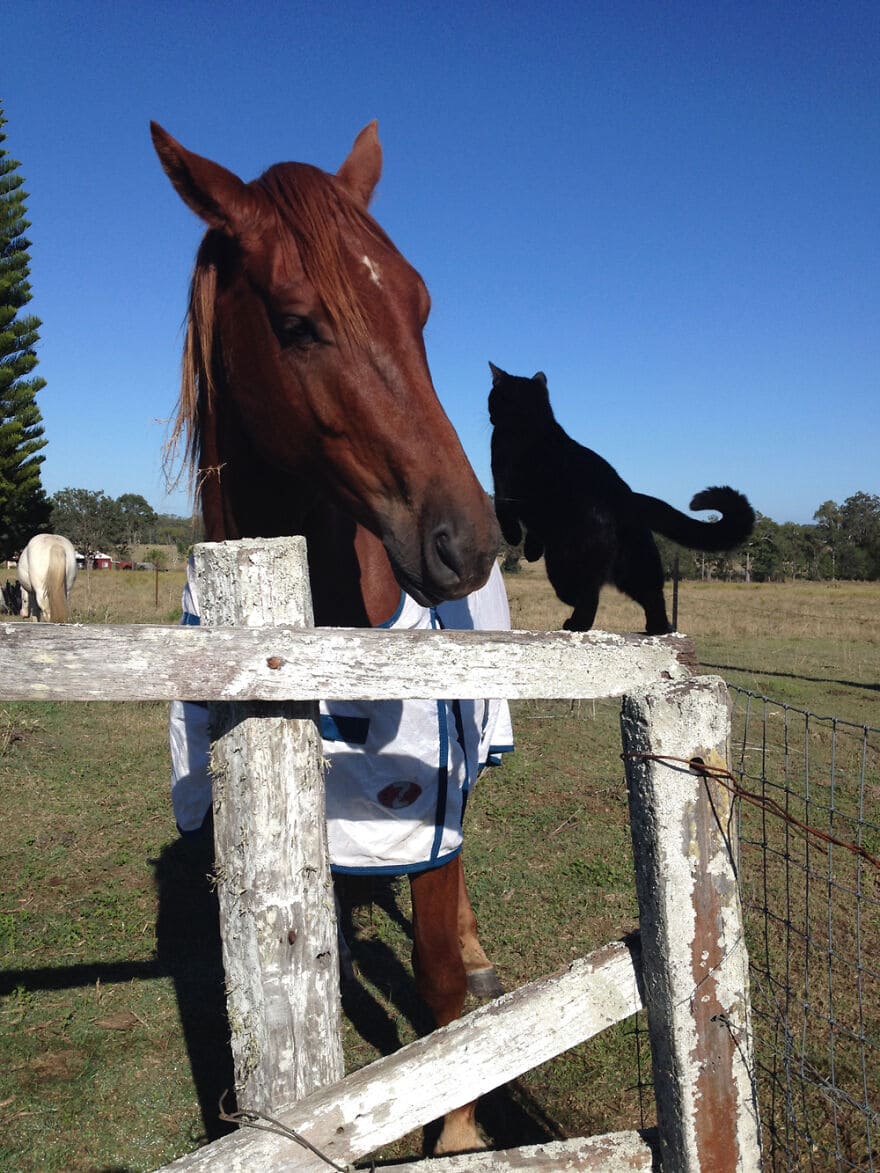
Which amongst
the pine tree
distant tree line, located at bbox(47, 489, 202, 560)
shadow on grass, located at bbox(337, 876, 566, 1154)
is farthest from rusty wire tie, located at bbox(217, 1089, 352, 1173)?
distant tree line, located at bbox(47, 489, 202, 560)

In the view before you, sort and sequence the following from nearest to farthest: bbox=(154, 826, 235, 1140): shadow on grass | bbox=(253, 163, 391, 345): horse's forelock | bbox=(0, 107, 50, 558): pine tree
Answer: bbox=(253, 163, 391, 345): horse's forelock, bbox=(154, 826, 235, 1140): shadow on grass, bbox=(0, 107, 50, 558): pine tree

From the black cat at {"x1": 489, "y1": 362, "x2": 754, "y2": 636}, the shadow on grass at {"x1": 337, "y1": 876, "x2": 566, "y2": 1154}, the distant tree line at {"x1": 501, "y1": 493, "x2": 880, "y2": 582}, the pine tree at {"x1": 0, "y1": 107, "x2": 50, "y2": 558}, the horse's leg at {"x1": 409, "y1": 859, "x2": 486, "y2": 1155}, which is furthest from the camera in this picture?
the distant tree line at {"x1": 501, "y1": 493, "x2": 880, "y2": 582}

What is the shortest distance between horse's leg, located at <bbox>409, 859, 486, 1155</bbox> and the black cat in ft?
2.82

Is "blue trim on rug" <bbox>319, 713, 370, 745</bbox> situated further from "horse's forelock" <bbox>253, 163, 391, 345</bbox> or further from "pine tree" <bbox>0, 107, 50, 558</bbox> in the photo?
"pine tree" <bbox>0, 107, 50, 558</bbox>

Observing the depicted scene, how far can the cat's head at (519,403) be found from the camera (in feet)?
7.18

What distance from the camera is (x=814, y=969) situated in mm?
3652

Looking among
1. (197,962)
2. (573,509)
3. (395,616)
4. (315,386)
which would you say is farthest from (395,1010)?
(315,386)

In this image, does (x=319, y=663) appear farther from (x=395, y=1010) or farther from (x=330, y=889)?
(x=395, y=1010)

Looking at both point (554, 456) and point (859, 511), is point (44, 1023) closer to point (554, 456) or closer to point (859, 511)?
point (554, 456)

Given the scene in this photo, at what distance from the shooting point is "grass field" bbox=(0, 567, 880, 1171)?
9.04 ft

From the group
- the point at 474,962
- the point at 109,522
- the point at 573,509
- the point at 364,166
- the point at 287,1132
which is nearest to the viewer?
the point at 287,1132

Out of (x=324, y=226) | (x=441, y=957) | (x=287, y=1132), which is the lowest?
(x=441, y=957)

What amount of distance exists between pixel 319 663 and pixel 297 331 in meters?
0.84

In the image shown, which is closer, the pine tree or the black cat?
the black cat
